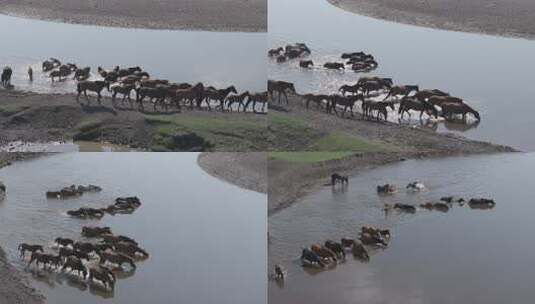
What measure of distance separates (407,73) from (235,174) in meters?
5.56

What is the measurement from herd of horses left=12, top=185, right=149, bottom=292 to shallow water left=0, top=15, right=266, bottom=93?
5.59 metres

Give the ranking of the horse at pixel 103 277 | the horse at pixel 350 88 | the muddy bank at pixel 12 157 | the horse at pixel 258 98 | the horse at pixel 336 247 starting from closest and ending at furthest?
the horse at pixel 103 277 < the horse at pixel 336 247 < the muddy bank at pixel 12 157 < the horse at pixel 258 98 < the horse at pixel 350 88

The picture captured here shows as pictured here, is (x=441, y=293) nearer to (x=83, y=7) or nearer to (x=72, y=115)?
(x=72, y=115)

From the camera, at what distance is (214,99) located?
16312 millimetres

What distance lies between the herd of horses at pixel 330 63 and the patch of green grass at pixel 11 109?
22.0 ft

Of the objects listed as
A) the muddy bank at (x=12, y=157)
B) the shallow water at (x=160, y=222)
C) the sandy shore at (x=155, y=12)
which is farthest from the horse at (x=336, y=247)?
the sandy shore at (x=155, y=12)

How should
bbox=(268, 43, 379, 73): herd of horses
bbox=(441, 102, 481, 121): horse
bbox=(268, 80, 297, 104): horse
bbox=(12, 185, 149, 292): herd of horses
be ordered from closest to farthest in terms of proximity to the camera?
bbox=(12, 185, 149, 292): herd of horses < bbox=(441, 102, 481, 121): horse < bbox=(268, 80, 297, 104): horse < bbox=(268, 43, 379, 73): herd of horses

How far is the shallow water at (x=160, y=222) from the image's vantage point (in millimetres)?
10883

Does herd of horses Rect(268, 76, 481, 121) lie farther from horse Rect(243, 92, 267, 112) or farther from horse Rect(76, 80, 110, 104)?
horse Rect(76, 80, 110, 104)

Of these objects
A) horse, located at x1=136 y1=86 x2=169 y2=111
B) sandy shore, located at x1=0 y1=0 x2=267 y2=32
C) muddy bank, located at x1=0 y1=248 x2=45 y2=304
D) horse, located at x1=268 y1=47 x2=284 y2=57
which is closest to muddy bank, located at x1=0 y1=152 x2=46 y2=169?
horse, located at x1=136 y1=86 x2=169 y2=111

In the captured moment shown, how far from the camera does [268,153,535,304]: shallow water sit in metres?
10.4

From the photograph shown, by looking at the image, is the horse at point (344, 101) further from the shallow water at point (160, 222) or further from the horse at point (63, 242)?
the horse at point (63, 242)

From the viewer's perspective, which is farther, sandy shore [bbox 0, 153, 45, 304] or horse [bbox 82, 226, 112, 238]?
horse [bbox 82, 226, 112, 238]

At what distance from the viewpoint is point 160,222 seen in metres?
13.4
